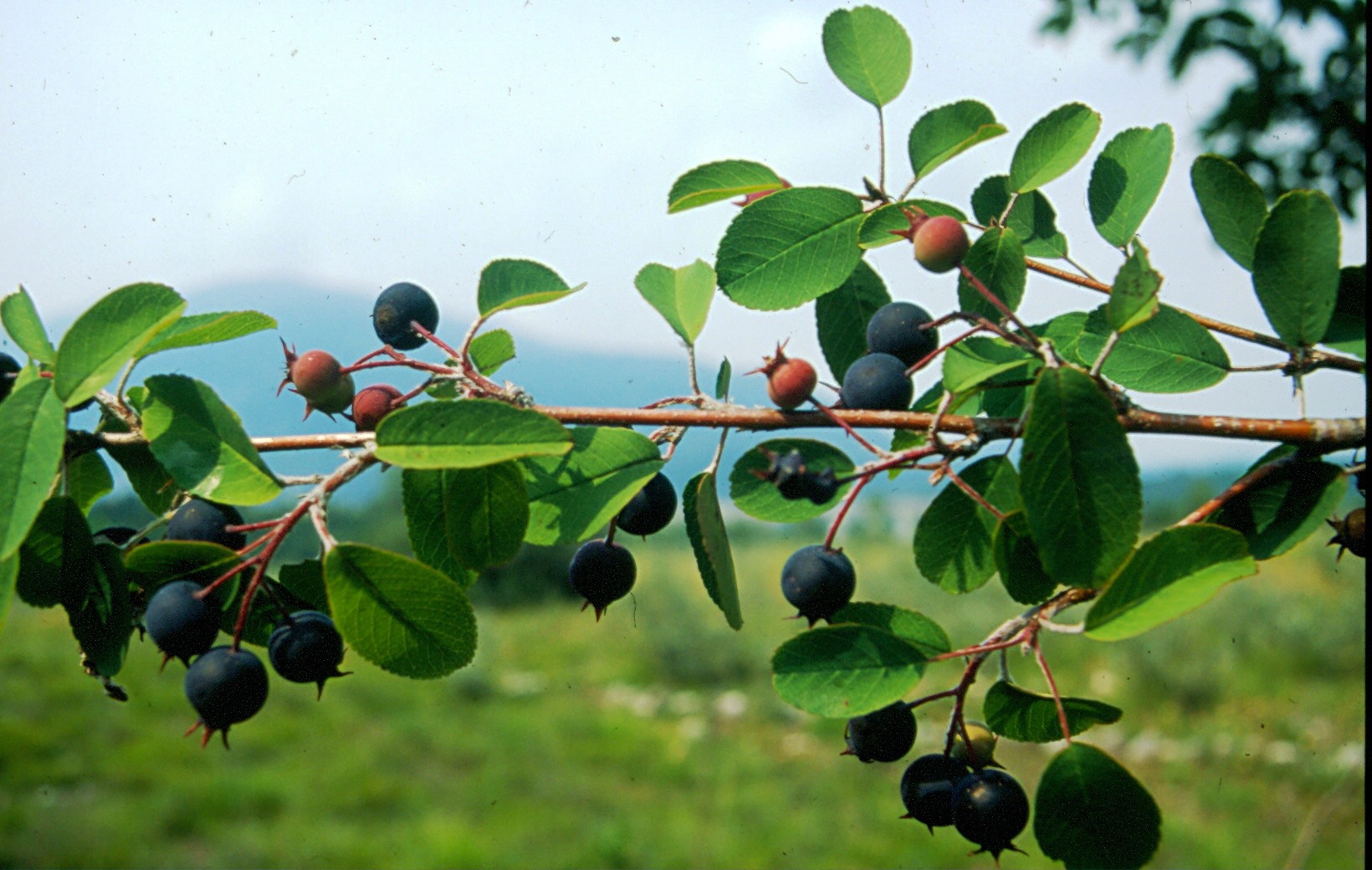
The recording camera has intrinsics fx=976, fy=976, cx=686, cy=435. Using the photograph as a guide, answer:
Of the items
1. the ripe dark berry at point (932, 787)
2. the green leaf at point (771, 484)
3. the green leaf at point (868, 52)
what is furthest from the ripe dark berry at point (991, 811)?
the green leaf at point (868, 52)

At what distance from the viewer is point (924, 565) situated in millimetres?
1038

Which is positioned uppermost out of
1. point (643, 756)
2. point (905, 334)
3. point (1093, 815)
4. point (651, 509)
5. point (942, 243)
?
point (942, 243)

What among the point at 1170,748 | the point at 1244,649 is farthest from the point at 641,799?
the point at 1244,649

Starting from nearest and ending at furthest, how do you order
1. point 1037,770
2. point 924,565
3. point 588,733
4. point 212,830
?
point 924,565 < point 212,830 < point 1037,770 < point 588,733

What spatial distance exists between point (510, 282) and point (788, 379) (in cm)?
36

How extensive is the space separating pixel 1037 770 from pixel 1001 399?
6.87 metres

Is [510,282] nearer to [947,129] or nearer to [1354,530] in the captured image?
[947,129]

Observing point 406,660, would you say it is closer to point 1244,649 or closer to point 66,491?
point 66,491

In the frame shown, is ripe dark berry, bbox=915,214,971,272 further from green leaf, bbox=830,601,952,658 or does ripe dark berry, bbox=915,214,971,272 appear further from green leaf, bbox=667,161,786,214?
green leaf, bbox=830,601,952,658

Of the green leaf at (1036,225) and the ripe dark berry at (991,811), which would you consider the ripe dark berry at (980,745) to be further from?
the green leaf at (1036,225)

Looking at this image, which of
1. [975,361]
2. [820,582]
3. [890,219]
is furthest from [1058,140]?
[820,582]

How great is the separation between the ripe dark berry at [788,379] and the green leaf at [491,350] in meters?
0.39

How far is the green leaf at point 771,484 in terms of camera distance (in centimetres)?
95

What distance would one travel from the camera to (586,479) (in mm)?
984
